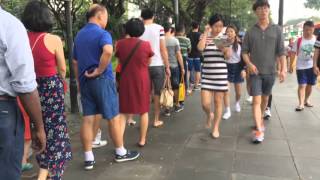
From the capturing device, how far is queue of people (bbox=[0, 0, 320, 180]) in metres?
2.35

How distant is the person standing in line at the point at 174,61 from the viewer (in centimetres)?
760

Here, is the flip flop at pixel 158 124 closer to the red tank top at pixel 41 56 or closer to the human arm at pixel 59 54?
the human arm at pixel 59 54

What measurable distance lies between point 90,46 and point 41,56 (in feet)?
2.57

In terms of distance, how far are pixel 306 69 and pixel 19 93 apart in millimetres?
6787

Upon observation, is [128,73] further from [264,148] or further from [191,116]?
[191,116]

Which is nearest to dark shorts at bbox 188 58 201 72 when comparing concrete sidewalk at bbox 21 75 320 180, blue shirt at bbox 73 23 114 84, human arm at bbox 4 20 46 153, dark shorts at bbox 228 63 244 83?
dark shorts at bbox 228 63 244 83

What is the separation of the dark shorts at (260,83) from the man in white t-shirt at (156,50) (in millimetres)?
1360

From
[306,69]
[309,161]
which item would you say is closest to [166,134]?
[309,161]

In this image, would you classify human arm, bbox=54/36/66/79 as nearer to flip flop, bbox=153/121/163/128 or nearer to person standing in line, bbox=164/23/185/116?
flip flop, bbox=153/121/163/128

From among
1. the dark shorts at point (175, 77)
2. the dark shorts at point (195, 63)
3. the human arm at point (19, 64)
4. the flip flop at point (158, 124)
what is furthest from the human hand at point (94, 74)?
the dark shorts at point (195, 63)

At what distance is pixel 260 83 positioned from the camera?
588 centimetres

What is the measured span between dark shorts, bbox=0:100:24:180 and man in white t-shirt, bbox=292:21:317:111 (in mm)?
6578

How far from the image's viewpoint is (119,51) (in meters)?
5.33

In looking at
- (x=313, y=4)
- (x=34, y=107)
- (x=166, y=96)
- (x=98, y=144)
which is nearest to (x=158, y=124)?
(x=166, y=96)
